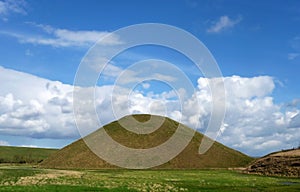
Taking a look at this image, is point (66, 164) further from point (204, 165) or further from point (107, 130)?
point (204, 165)

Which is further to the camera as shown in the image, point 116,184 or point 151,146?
point 151,146

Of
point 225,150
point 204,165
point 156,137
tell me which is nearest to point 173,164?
point 204,165

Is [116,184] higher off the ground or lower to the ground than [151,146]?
lower

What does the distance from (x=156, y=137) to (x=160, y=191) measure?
122574 mm

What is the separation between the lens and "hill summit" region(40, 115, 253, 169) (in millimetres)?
153875

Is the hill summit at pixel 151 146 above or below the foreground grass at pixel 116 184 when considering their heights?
above

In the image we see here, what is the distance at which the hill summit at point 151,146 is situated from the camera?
154m

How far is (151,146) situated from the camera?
545 ft

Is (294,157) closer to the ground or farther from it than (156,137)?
closer to the ground

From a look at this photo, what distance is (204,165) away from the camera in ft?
505

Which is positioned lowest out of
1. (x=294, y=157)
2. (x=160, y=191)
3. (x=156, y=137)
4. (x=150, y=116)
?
(x=160, y=191)

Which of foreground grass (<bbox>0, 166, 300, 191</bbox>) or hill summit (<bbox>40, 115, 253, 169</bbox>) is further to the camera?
hill summit (<bbox>40, 115, 253, 169</bbox>)

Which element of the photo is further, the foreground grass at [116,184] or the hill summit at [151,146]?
the hill summit at [151,146]

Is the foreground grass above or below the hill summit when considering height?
below
